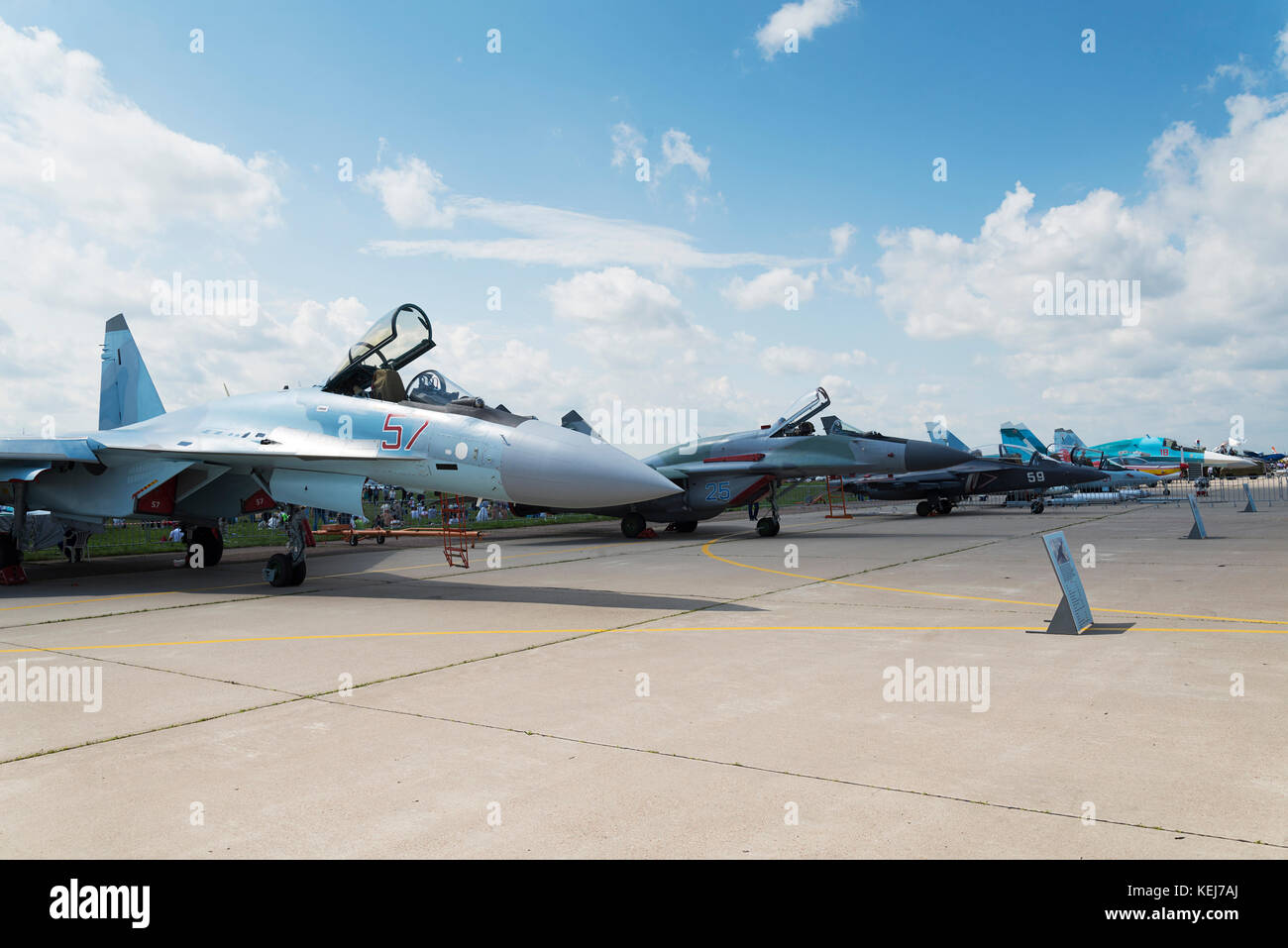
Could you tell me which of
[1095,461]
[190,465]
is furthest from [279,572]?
[1095,461]

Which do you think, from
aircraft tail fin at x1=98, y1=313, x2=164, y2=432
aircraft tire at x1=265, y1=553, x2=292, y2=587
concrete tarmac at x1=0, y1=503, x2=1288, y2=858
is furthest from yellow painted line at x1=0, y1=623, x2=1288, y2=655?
aircraft tail fin at x1=98, y1=313, x2=164, y2=432

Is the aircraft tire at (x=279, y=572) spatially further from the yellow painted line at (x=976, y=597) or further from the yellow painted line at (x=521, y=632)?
the yellow painted line at (x=976, y=597)

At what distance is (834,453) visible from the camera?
1903 centimetres

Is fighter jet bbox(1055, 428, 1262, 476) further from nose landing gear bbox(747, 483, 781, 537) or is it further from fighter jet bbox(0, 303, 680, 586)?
fighter jet bbox(0, 303, 680, 586)

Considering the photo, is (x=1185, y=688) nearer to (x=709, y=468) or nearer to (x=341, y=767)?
(x=341, y=767)

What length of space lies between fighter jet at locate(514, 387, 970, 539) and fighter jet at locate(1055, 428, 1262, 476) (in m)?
29.2

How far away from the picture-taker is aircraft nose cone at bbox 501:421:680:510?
27.6 feet

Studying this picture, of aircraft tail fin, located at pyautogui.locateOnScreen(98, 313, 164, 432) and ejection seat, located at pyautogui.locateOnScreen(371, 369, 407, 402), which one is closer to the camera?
ejection seat, located at pyautogui.locateOnScreen(371, 369, 407, 402)

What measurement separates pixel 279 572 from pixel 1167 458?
47040mm

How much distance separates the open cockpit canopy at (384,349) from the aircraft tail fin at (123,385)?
24.2ft

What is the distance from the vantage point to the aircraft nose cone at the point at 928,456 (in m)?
19.8

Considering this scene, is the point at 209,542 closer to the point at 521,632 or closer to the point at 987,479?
the point at 521,632
